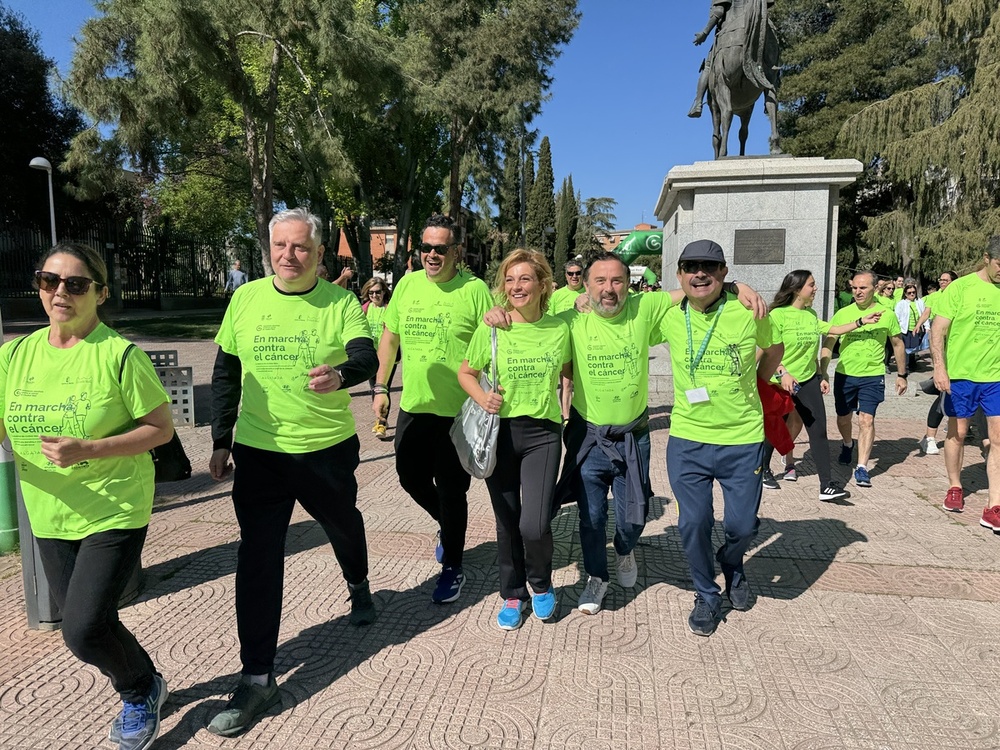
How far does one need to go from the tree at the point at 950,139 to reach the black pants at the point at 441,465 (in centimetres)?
1756

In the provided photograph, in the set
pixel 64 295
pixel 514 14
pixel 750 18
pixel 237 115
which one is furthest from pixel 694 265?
pixel 514 14

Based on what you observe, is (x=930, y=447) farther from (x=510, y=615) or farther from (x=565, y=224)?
(x=565, y=224)

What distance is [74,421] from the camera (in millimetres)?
2279

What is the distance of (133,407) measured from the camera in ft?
7.69

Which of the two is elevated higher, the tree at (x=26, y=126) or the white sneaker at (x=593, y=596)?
the tree at (x=26, y=126)

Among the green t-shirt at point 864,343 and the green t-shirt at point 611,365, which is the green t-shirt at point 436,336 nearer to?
the green t-shirt at point 611,365

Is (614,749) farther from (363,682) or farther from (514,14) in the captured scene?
(514,14)

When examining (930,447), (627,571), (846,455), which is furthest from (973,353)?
(627,571)

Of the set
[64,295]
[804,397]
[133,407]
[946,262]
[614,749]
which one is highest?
[946,262]

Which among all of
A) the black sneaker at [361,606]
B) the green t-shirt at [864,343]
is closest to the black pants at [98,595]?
the black sneaker at [361,606]

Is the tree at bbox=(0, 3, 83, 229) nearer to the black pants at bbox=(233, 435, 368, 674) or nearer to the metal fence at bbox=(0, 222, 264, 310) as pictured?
the metal fence at bbox=(0, 222, 264, 310)

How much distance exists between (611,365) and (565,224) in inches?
2608

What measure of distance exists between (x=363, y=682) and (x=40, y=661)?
1.49 meters

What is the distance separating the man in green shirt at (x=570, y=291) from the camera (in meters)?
6.39
